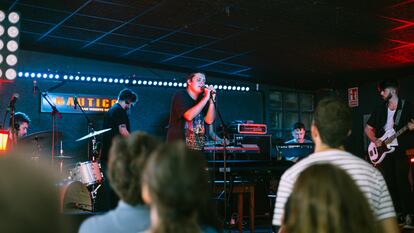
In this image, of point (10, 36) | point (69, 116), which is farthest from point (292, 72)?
point (10, 36)

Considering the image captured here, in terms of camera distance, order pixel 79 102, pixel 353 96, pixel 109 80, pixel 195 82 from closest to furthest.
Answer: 1. pixel 195 82
2. pixel 109 80
3. pixel 79 102
4. pixel 353 96

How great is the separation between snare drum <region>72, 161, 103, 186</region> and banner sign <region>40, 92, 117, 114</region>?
2287 millimetres

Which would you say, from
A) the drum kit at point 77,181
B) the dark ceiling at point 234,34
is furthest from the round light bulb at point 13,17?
the drum kit at point 77,181

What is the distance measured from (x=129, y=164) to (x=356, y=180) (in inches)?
41.9

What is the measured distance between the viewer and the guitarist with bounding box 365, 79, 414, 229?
559 centimetres

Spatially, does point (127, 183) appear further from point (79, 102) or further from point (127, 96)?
point (79, 102)

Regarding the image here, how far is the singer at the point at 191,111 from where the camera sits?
4.27 metres

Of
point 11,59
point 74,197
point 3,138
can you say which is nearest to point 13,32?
point 11,59

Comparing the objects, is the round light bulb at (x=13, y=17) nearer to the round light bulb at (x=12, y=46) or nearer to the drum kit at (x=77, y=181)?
the round light bulb at (x=12, y=46)

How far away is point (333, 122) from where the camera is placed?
2223 millimetres

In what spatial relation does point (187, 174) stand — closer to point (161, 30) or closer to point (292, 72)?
point (161, 30)

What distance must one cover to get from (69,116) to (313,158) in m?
6.71

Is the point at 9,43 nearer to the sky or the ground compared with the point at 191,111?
nearer to the sky

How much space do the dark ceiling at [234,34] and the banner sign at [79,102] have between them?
74 cm
